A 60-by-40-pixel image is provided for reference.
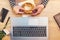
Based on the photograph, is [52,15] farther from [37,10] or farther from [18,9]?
[18,9]

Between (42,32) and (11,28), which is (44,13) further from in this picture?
(11,28)

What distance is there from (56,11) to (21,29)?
394 millimetres

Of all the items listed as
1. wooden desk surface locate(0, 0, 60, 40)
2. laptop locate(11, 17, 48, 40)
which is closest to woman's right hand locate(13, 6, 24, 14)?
laptop locate(11, 17, 48, 40)

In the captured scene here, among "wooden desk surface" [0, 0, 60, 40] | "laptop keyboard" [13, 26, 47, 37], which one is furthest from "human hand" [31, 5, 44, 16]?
"laptop keyboard" [13, 26, 47, 37]

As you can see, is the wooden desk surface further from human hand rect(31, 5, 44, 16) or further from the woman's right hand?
the woman's right hand

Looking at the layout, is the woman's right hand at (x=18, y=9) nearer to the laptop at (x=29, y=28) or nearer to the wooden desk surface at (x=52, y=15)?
the laptop at (x=29, y=28)

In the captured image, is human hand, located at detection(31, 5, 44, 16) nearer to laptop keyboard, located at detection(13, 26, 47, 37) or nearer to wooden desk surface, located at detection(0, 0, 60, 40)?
wooden desk surface, located at detection(0, 0, 60, 40)

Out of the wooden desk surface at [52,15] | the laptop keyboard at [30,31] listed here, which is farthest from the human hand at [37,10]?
the laptop keyboard at [30,31]

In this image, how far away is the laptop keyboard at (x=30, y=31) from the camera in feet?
4.84

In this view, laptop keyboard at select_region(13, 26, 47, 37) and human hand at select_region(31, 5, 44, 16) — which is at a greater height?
human hand at select_region(31, 5, 44, 16)

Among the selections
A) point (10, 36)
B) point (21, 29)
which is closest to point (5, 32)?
point (10, 36)

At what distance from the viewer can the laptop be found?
148 centimetres

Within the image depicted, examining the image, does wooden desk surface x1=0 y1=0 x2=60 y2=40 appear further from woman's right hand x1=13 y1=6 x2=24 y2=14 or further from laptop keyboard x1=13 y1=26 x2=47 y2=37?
woman's right hand x1=13 y1=6 x2=24 y2=14

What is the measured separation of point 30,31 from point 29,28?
32 millimetres
